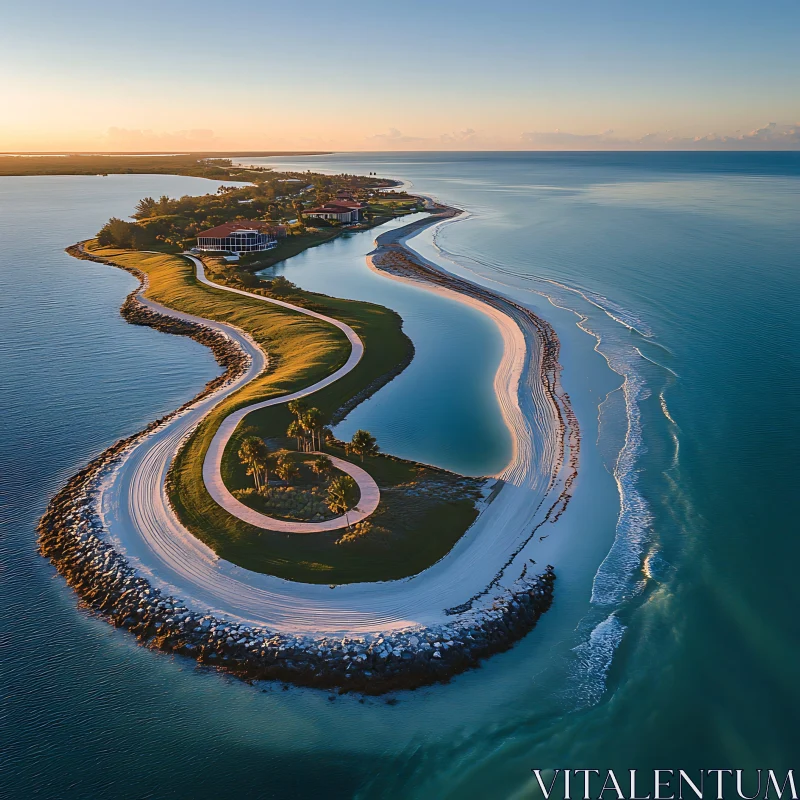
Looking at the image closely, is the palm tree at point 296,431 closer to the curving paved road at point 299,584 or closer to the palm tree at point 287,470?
the palm tree at point 287,470

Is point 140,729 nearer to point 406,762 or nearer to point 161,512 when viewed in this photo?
point 406,762

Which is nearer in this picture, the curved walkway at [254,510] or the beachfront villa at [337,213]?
the curved walkway at [254,510]

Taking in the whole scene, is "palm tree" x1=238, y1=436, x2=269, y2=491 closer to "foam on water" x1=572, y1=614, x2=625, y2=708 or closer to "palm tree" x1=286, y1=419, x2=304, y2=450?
"palm tree" x1=286, y1=419, x2=304, y2=450

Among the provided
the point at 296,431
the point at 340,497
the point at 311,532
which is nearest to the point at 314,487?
the point at 340,497

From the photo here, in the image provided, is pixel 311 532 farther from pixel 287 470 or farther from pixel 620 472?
pixel 620 472

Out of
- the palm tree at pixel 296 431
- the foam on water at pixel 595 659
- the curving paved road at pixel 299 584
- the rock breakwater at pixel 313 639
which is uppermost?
the palm tree at pixel 296 431

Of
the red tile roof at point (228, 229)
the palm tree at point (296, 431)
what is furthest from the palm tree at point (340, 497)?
the red tile roof at point (228, 229)
